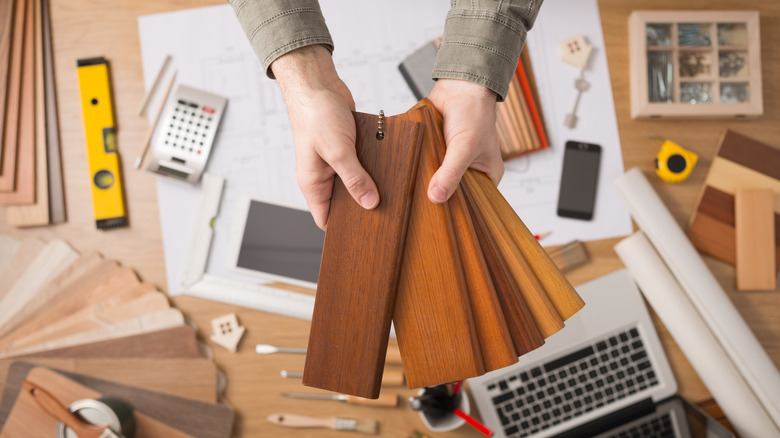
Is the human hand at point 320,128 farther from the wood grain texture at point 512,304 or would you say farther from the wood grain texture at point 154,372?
the wood grain texture at point 154,372

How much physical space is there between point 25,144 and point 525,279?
51.7 inches

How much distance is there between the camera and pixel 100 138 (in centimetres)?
129

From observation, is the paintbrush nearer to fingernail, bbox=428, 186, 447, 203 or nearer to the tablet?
the tablet

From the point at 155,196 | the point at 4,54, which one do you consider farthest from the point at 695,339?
the point at 4,54

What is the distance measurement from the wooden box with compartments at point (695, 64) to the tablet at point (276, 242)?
88cm

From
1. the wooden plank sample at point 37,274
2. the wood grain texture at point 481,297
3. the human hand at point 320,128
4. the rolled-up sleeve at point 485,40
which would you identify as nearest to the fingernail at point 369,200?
the human hand at point 320,128

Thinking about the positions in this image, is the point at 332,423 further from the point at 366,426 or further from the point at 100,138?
the point at 100,138

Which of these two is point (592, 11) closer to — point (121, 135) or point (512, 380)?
point (512, 380)

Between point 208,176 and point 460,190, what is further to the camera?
point 208,176

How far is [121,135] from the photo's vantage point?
130 cm

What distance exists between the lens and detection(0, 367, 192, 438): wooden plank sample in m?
1.14

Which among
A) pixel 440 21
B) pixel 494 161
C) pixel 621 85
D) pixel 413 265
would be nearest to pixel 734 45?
pixel 621 85

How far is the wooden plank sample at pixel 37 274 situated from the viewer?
4.04 feet

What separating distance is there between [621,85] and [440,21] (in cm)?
49
